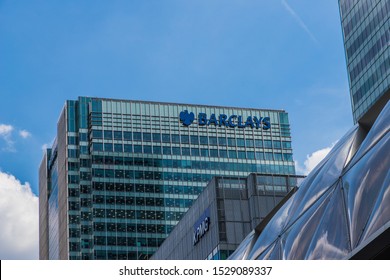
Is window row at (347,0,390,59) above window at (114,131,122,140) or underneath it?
underneath

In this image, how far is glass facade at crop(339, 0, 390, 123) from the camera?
390ft

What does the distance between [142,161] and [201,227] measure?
104 metres

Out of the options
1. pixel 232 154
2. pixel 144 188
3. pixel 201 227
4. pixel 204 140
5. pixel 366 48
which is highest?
pixel 204 140

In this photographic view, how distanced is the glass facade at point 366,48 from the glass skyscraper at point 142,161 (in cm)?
5852

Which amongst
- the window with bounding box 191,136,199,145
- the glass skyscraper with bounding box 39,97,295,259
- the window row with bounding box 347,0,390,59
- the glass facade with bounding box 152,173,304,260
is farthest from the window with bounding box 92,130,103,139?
the glass facade with bounding box 152,173,304,260

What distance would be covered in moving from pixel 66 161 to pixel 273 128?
4390cm

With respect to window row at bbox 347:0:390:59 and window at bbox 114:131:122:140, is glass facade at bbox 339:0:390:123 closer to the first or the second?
window row at bbox 347:0:390:59

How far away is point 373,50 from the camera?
123 m

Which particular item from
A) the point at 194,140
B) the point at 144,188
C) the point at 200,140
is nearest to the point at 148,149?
the point at 144,188

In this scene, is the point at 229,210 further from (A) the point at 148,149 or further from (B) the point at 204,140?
(B) the point at 204,140

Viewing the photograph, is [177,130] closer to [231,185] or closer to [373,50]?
[373,50]

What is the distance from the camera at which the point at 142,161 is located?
191250mm

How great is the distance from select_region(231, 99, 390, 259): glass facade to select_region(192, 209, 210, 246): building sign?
61.8 metres

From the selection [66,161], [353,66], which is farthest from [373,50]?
[66,161]
